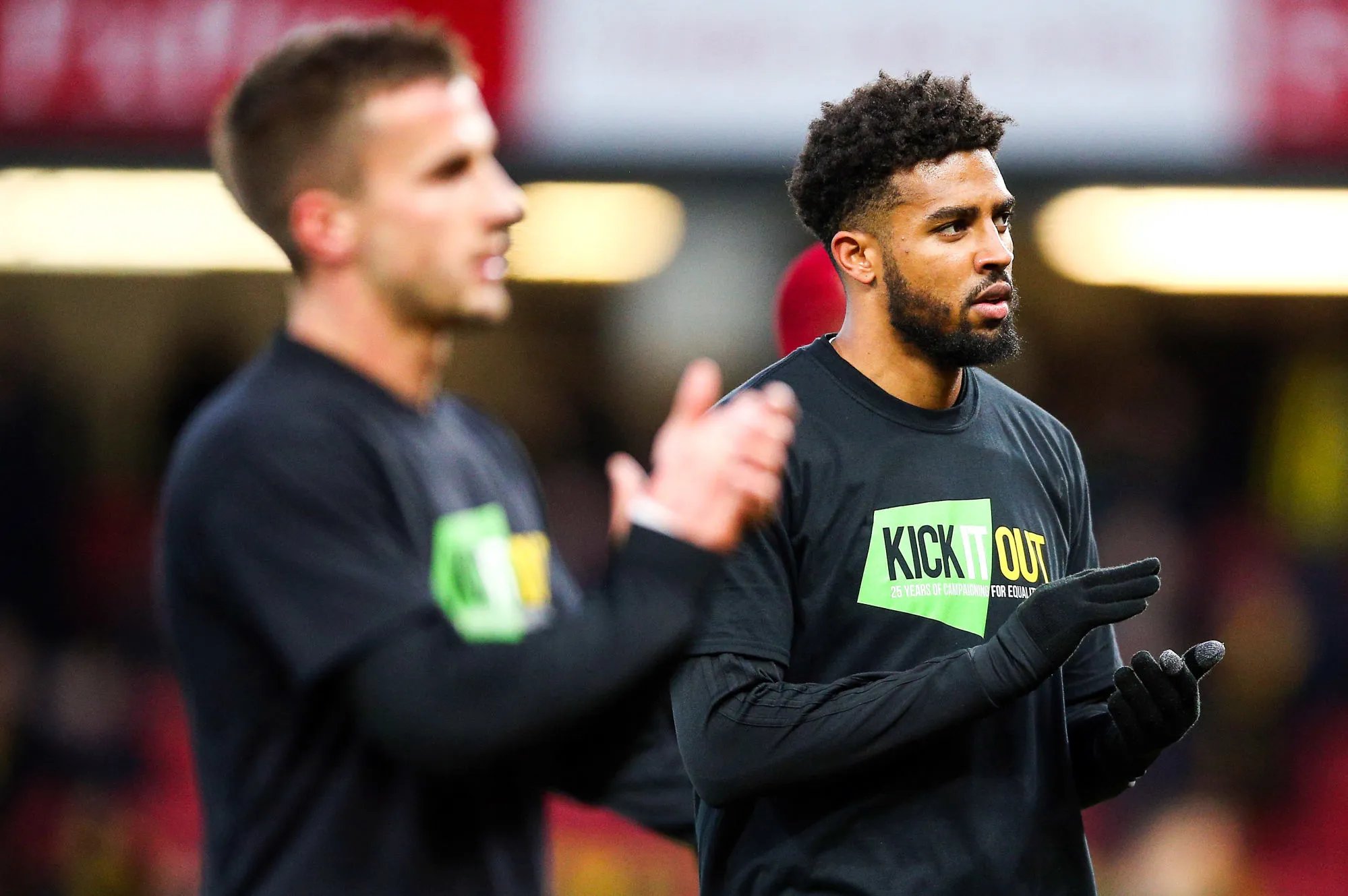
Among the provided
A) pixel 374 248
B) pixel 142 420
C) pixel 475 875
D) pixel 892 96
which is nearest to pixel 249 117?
pixel 374 248

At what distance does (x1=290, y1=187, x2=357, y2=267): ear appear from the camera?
2082 millimetres

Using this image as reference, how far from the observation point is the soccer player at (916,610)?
2.61 m

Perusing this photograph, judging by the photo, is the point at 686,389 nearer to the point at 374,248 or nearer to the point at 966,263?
the point at 374,248

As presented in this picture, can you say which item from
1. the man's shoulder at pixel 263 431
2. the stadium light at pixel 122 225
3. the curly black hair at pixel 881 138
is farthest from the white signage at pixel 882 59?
the man's shoulder at pixel 263 431

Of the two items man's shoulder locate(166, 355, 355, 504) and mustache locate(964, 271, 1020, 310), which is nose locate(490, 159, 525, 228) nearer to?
man's shoulder locate(166, 355, 355, 504)

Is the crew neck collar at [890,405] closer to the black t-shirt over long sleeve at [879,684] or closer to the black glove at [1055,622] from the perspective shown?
the black t-shirt over long sleeve at [879,684]

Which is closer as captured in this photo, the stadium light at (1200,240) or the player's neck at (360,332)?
the player's neck at (360,332)

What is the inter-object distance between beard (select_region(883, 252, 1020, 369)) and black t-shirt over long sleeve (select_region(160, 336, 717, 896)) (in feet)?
3.41

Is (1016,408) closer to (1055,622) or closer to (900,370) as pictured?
(900,370)

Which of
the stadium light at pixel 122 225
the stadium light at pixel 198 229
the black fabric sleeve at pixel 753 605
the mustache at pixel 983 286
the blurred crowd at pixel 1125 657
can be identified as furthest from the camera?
the stadium light at pixel 198 229

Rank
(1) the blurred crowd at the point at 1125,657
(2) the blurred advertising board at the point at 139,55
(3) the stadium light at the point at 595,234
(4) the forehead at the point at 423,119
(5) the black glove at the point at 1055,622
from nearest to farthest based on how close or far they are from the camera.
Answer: (4) the forehead at the point at 423,119
(5) the black glove at the point at 1055,622
(2) the blurred advertising board at the point at 139,55
(1) the blurred crowd at the point at 1125,657
(3) the stadium light at the point at 595,234

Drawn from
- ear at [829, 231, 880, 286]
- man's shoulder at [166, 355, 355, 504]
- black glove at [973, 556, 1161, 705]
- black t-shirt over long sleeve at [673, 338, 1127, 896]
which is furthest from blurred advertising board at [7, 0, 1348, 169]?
man's shoulder at [166, 355, 355, 504]

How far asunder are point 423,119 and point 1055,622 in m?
1.20

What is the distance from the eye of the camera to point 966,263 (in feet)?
9.52
